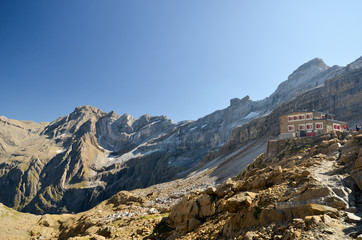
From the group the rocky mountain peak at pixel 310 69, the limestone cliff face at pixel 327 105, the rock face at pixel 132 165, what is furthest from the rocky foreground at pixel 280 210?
the rocky mountain peak at pixel 310 69

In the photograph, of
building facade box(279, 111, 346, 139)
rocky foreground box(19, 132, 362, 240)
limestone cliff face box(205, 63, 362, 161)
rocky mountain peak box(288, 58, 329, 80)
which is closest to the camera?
rocky foreground box(19, 132, 362, 240)

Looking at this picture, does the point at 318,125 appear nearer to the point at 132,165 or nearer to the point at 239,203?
the point at 239,203

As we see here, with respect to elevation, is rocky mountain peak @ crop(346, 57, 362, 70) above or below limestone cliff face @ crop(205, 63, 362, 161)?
above

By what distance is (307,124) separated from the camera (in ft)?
181

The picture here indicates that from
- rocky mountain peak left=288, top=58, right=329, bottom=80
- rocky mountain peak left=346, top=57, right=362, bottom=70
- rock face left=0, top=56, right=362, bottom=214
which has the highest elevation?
rocky mountain peak left=288, top=58, right=329, bottom=80

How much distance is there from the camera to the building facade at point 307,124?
169ft

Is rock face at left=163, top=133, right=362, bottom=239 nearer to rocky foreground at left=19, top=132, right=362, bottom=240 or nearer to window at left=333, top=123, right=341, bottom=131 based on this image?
rocky foreground at left=19, top=132, right=362, bottom=240

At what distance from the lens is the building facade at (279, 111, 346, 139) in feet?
169

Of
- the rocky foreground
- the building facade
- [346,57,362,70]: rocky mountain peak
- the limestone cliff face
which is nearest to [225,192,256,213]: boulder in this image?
the rocky foreground

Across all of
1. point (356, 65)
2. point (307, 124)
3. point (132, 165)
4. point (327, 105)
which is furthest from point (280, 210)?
point (132, 165)

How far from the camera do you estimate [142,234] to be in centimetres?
1697

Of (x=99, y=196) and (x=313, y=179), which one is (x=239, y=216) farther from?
(x=99, y=196)

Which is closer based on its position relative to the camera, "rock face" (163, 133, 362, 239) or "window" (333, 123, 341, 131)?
"rock face" (163, 133, 362, 239)

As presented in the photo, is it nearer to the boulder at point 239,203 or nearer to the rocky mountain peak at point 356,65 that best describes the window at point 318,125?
the boulder at point 239,203
